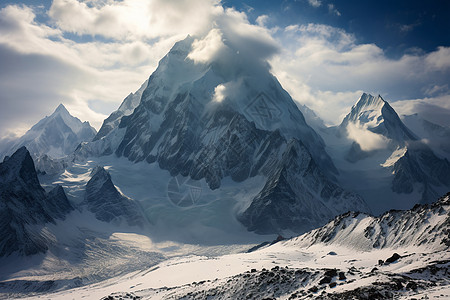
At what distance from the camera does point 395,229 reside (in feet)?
355

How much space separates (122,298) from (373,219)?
233ft

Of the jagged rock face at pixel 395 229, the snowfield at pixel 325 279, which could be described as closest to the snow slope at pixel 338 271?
the snowfield at pixel 325 279

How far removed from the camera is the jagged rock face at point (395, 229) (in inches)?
3695

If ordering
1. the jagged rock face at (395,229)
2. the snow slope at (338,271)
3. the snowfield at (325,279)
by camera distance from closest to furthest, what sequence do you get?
the snowfield at (325,279), the snow slope at (338,271), the jagged rock face at (395,229)

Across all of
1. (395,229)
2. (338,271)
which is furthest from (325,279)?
(395,229)

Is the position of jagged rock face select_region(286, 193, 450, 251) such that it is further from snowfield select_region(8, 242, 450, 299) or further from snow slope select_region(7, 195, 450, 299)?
snowfield select_region(8, 242, 450, 299)

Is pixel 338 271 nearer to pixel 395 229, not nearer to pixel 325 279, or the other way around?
pixel 325 279

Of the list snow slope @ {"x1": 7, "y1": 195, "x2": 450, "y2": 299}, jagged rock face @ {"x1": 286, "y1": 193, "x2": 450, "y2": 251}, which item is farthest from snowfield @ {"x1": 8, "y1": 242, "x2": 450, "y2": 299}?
jagged rock face @ {"x1": 286, "y1": 193, "x2": 450, "y2": 251}

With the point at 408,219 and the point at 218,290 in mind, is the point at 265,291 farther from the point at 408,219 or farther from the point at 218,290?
the point at 408,219

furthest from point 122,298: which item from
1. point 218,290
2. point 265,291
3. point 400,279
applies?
point 400,279

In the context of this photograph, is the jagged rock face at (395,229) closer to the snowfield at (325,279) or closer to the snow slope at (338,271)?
the snow slope at (338,271)

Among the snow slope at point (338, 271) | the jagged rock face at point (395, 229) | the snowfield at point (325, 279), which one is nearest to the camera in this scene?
the snowfield at point (325, 279)

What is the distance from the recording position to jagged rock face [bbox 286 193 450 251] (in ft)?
308

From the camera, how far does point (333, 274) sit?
2773 inches
